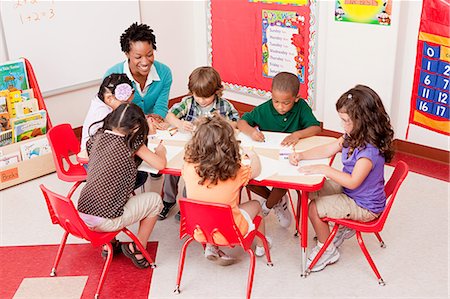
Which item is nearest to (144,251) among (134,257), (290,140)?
(134,257)

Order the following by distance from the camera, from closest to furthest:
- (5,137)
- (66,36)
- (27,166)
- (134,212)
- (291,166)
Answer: (291,166), (134,212), (5,137), (27,166), (66,36)

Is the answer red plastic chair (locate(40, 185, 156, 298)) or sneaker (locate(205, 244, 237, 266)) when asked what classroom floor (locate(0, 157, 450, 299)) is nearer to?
sneaker (locate(205, 244, 237, 266))

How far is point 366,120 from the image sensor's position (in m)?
2.54

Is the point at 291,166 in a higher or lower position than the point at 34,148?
higher

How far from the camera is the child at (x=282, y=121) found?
2915mm

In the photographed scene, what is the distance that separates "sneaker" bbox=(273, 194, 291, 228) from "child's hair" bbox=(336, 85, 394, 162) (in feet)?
2.47

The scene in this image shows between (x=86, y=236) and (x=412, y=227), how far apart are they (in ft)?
6.02

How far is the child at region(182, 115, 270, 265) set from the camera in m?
2.41

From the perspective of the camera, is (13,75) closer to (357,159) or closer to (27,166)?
(27,166)

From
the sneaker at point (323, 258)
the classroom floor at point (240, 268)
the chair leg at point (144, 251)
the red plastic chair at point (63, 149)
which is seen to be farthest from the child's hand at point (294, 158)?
the red plastic chair at point (63, 149)

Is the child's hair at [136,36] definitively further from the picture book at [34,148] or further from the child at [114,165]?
the picture book at [34,148]

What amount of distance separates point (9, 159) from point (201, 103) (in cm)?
159

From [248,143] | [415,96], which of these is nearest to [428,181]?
[415,96]

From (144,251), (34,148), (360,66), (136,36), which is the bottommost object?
(144,251)
